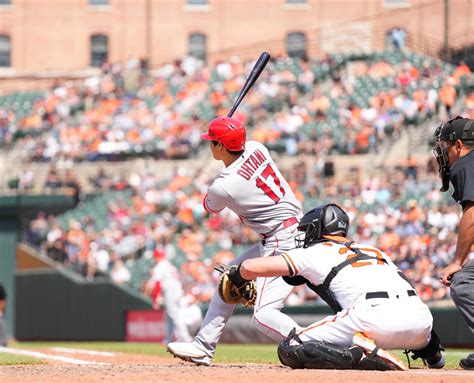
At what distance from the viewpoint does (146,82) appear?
34.7 m

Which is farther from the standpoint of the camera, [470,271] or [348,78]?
[348,78]

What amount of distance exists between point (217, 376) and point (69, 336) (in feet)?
58.7

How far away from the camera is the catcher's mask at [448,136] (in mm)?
8086

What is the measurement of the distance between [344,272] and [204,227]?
57.2 ft

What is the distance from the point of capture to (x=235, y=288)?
799cm

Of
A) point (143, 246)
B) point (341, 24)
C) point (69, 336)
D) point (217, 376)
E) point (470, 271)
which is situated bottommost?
point (69, 336)

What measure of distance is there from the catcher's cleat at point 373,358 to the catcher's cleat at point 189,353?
147 centimetres

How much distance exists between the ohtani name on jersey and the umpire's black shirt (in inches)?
54.6

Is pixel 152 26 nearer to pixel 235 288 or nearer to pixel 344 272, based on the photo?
pixel 235 288

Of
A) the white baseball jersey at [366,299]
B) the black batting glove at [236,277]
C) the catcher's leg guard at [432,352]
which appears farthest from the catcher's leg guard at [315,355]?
the catcher's leg guard at [432,352]

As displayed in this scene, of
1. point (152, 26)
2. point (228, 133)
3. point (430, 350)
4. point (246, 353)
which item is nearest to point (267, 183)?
point (228, 133)

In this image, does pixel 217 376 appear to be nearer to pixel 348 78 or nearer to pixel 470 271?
pixel 470 271

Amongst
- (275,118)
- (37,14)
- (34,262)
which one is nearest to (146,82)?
(275,118)

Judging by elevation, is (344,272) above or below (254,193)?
below
